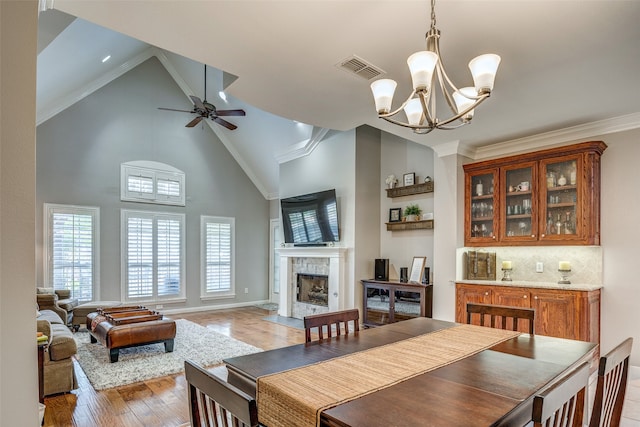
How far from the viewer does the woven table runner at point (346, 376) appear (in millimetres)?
A: 1353

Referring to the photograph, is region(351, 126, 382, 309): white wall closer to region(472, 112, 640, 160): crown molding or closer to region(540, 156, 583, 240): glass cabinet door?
region(472, 112, 640, 160): crown molding

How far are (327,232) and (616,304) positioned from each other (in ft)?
13.5

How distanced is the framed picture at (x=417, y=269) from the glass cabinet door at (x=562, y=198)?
68.0 inches

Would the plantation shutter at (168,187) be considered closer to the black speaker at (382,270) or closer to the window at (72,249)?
the window at (72,249)

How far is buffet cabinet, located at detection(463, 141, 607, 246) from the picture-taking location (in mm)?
3945

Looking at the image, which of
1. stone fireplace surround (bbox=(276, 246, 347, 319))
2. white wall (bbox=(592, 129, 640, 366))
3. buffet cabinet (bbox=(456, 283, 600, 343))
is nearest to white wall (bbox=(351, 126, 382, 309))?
stone fireplace surround (bbox=(276, 246, 347, 319))

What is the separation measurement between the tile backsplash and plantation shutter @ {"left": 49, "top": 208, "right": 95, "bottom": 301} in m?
6.50

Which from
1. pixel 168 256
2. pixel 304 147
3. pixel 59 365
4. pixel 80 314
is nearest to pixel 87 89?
pixel 168 256

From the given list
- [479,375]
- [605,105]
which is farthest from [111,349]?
[605,105]

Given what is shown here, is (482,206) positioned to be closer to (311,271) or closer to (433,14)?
(433,14)

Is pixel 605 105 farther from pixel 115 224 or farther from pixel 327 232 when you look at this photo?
pixel 115 224

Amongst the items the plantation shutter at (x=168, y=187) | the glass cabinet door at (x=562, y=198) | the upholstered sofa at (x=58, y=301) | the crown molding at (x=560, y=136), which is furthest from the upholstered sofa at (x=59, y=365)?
the crown molding at (x=560, y=136)

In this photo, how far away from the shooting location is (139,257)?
285 inches

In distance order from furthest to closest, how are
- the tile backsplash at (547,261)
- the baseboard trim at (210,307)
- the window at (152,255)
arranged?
the baseboard trim at (210,307), the window at (152,255), the tile backsplash at (547,261)
